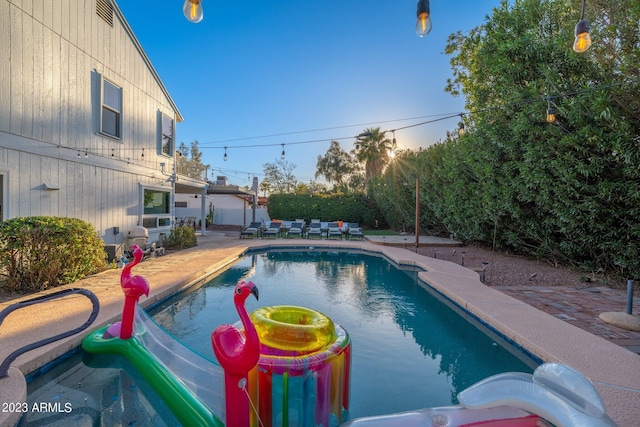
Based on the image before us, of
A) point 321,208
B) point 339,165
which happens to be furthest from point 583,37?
point 339,165

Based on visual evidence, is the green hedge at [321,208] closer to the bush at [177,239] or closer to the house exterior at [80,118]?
the bush at [177,239]

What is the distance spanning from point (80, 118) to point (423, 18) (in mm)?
8247

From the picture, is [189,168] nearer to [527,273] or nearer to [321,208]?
[321,208]

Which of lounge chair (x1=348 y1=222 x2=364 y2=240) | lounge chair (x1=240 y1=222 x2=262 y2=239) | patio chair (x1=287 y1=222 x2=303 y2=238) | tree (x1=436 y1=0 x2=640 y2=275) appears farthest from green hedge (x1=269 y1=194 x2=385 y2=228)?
tree (x1=436 y1=0 x2=640 y2=275)

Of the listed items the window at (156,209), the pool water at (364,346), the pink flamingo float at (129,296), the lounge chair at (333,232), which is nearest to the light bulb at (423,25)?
the pool water at (364,346)

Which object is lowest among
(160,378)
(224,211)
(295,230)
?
(160,378)

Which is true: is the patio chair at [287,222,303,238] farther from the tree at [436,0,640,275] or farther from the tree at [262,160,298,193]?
the tree at [262,160,298,193]

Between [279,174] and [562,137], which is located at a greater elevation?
[279,174]

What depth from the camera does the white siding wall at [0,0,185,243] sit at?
603 centimetres

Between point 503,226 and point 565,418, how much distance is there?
1086 cm

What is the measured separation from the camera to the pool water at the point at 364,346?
3.37m

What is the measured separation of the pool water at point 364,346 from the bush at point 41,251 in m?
2.00

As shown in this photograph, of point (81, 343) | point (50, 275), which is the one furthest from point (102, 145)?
point (81, 343)

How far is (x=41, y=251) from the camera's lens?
5.67m
